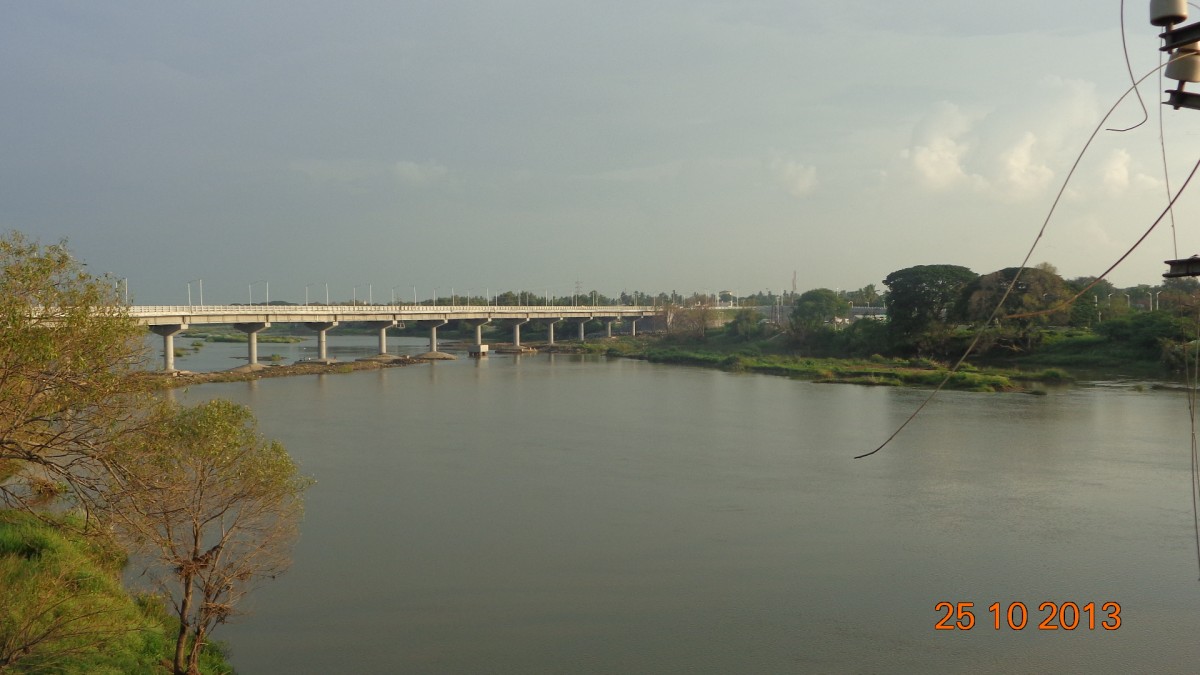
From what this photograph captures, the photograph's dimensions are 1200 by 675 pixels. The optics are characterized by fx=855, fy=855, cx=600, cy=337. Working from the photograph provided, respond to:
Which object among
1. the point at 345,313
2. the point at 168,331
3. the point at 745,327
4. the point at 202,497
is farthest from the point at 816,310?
the point at 202,497

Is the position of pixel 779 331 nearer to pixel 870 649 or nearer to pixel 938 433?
pixel 938 433

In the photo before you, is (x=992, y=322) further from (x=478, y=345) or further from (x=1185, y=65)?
(x=1185, y=65)

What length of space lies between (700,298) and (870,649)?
5149cm

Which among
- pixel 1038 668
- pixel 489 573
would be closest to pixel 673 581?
pixel 489 573

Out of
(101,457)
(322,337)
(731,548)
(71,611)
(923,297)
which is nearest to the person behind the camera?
(101,457)

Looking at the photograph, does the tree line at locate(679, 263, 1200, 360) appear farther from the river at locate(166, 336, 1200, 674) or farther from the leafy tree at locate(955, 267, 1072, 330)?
the river at locate(166, 336, 1200, 674)

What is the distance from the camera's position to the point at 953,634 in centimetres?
729

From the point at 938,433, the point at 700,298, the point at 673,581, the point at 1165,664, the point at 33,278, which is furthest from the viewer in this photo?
the point at 700,298

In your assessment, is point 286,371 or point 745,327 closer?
point 286,371

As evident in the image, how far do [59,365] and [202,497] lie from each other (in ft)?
5.03

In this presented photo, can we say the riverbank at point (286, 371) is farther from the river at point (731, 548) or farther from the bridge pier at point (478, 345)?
the river at point (731, 548)

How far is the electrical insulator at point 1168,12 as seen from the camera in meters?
3.48

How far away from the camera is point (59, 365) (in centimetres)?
523

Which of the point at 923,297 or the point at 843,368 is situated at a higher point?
the point at 923,297
